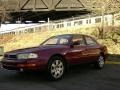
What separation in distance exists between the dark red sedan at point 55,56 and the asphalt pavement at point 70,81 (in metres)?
0.44

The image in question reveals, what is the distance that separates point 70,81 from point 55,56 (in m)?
0.94

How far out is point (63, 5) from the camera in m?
80.4

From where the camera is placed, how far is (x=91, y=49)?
13133mm

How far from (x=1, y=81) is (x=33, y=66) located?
1.27 m

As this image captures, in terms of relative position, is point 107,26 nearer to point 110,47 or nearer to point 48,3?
point 110,47

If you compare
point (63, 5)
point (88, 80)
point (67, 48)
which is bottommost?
point (88, 80)

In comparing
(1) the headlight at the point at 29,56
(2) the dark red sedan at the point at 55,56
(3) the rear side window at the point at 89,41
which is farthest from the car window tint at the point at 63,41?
(1) the headlight at the point at 29,56

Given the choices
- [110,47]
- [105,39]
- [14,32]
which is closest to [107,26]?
[105,39]

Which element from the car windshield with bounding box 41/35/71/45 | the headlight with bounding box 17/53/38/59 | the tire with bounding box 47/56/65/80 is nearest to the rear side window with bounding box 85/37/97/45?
the car windshield with bounding box 41/35/71/45

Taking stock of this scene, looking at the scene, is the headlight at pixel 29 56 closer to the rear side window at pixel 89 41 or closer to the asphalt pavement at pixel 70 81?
the asphalt pavement at pixel 70 81

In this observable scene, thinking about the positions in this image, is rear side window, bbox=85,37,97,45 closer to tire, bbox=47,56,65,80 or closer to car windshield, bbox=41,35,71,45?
car windshield, bbox=41,35,71,45

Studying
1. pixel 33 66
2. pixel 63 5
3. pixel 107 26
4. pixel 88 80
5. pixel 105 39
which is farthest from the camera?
pixel 63 5

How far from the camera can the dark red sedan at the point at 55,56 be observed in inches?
435

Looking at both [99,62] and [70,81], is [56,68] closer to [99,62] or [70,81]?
[70,81]
